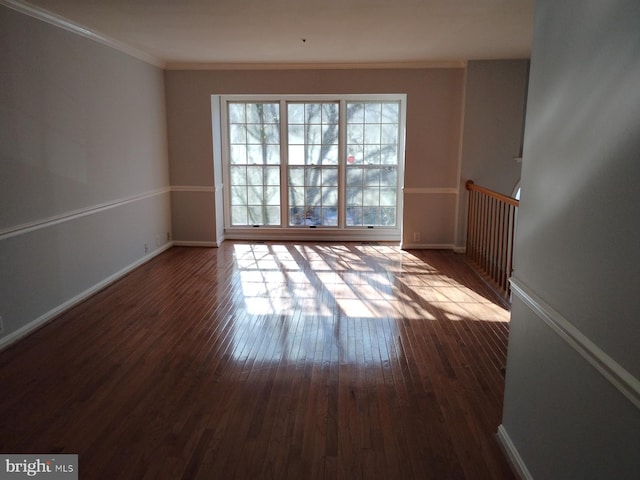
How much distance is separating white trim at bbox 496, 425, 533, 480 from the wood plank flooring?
0.15 feet

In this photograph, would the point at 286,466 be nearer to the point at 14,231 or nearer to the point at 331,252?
the point at 14,231

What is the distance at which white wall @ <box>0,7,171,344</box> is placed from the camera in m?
3.79

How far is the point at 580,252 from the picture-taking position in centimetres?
180

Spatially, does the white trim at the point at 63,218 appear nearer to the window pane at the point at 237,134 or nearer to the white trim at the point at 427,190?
the window pane at the point at 237,134

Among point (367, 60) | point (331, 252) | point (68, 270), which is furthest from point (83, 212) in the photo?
point (367, 60)

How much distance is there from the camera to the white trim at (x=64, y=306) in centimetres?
380

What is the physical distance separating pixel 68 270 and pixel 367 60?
4.49 m

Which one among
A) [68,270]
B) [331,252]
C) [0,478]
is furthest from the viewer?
[331,252]

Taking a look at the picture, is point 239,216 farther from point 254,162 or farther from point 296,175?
point 296,175

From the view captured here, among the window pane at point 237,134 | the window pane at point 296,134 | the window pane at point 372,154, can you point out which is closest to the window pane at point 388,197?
the window pane at point 372,154

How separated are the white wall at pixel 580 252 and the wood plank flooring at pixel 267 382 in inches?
24.1

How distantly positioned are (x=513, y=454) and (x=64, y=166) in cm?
425

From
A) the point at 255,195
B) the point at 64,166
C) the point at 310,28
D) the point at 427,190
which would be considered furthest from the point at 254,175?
the point at 64,166

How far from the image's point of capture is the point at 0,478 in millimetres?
2346
